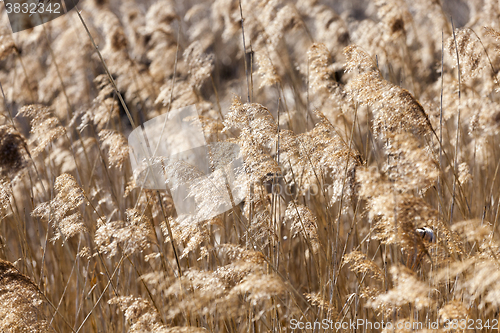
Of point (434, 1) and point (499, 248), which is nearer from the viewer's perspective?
point (499, 248)

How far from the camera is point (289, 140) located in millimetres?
1271

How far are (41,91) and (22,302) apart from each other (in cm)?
211

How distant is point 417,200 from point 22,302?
1.23m

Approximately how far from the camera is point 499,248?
1.21 metres

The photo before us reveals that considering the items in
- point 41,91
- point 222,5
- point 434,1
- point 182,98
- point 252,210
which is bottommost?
point 252,210

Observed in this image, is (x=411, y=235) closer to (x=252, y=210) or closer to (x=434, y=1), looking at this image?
(x=252, y=210)

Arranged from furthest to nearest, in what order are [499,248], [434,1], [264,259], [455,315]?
[434,1], [499,248], [264,259], [455,315]

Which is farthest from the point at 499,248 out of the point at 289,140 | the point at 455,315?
the point at 289,140

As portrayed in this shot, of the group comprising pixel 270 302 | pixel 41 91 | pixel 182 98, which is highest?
pixel 41 91

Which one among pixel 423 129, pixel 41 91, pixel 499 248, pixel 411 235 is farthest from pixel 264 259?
pixel 41 91

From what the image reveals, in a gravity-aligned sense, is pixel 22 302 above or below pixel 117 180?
below

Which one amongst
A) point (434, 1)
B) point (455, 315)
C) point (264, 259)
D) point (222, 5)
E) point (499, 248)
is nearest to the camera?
point (455, 315)

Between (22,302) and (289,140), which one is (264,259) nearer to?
(289,140)

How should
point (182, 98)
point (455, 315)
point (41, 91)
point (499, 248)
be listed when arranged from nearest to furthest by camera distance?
point (455, 315) < point (499, 248) < point (182, 98) < point (41, 91)
